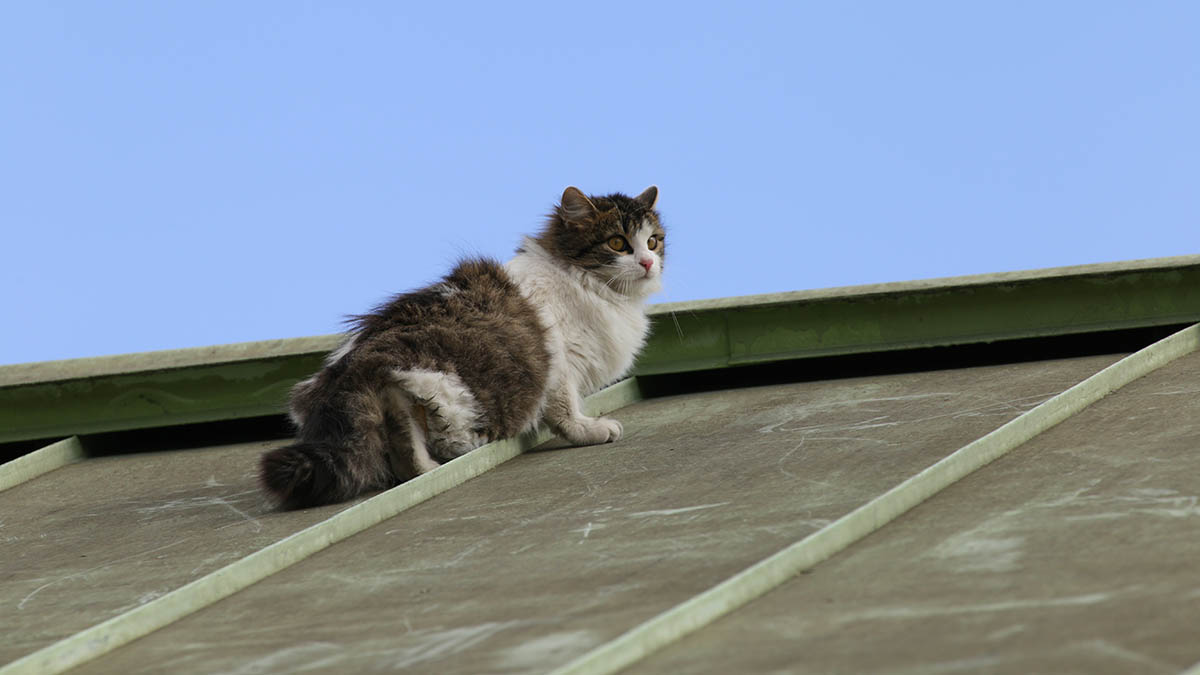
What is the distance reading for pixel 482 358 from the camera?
4191 millimetres

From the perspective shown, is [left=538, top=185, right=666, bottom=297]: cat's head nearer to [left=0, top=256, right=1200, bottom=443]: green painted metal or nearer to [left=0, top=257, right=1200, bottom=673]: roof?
[left=0, top=257, right=1200, bottom=673]: roof

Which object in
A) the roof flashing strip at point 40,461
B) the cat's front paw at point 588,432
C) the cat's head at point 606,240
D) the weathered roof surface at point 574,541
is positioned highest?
the cat's head at point 606,240

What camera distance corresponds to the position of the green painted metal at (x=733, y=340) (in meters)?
5.59

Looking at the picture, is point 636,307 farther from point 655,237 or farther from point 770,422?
point 770,422

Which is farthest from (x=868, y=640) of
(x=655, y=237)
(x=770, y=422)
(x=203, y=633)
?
(x=655, y=237)

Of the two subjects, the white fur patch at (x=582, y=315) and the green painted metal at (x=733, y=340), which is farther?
the green painted metal at (x=733, y=340)

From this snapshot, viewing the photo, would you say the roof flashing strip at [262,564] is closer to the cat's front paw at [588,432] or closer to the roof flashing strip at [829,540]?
the cat's front paw at [588,432]

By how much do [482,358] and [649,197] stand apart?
1085 mm

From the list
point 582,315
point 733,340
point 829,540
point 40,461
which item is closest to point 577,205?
point 582,315

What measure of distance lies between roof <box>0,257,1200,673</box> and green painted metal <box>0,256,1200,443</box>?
0.5 inches

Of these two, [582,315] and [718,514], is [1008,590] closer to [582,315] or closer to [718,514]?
[718,514]

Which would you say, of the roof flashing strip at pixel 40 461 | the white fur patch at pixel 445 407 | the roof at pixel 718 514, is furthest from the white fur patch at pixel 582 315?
the roof flashing strip at pixel 40 461

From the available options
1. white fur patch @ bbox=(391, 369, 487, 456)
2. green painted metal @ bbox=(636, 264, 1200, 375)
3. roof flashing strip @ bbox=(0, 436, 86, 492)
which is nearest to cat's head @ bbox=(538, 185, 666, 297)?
white fur patch @ bbox=(391, 369, 487, 456)

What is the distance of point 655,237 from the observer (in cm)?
484
